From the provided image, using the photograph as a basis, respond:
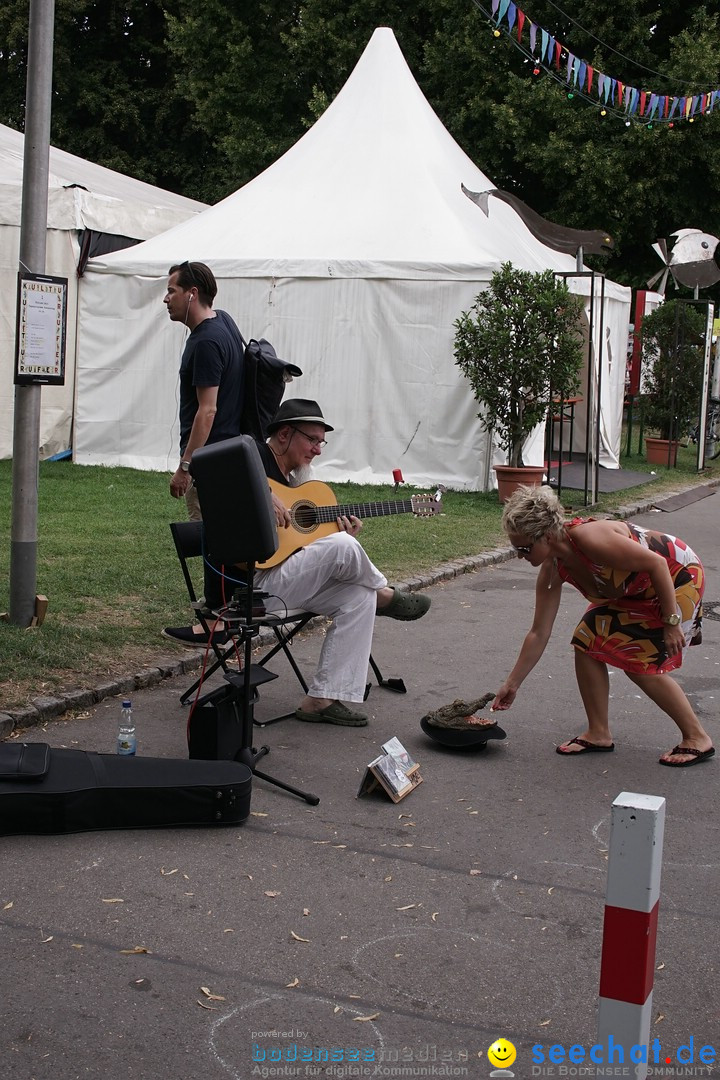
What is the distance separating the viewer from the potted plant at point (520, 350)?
12.5 meters

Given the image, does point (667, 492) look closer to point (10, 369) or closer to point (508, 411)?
point (508, 411)

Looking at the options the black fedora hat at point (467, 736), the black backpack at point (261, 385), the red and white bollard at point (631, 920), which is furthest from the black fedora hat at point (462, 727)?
the red and white bollard at point (631, 920)

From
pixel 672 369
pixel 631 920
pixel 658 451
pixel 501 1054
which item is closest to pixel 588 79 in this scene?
pixel 672 369

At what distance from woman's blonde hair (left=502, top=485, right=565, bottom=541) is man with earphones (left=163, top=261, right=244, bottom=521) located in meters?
1.84

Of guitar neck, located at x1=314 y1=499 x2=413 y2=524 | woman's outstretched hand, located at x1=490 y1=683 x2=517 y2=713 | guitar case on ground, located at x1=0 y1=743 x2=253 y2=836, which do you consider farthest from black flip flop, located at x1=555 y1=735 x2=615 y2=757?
guitar case on ground, located at x1=0 y1=743 x2=253 y2=836

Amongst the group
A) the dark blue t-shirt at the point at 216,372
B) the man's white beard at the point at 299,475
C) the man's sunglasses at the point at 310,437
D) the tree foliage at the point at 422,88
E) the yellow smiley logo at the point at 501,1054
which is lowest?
the yellow smiley logo at the point at 501,1054

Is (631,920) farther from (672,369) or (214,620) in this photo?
(672,369)

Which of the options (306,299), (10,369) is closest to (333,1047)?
(306,299)

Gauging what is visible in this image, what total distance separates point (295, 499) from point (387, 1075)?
11.1 feet

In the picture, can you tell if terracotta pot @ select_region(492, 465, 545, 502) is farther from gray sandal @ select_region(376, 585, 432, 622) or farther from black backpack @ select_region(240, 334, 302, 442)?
gray sandal @ select_region(376, 585, 432, 622)

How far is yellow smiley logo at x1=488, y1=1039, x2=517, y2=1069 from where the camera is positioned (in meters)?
2.91

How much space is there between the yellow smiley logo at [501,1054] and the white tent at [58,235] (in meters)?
12.2

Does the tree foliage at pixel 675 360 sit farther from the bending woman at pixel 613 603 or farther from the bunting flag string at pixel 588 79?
the bending woman at pixel 613 603

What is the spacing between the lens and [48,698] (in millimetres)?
5465
